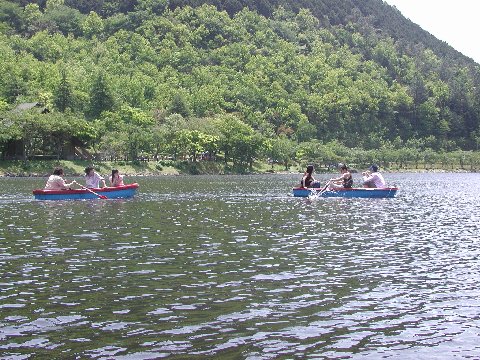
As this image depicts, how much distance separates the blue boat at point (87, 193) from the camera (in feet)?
167

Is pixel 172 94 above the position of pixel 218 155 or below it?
above

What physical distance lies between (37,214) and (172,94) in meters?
152

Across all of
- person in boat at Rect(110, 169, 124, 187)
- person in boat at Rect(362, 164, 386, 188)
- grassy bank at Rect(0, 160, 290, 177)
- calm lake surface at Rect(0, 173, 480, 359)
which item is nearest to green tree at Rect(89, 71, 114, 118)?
grassy bank at Rect(0, 160, 290, 177)

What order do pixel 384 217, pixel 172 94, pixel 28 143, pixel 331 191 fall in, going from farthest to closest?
pixel 172 94
pixel 28 143
pixel 331 191
pixel 384 217

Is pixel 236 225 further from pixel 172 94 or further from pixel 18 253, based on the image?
pixel 172 94

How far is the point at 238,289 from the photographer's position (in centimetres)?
1848

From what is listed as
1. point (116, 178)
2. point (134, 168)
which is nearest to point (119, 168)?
point (134, 168)

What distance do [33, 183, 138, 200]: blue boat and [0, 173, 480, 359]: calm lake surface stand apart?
15216mm

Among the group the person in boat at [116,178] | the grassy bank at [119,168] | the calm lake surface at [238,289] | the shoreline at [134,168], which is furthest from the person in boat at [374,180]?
the grassy bank at [119,168]

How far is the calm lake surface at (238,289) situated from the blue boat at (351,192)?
804 inches

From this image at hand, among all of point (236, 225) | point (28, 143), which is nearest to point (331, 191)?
point (236, 225)

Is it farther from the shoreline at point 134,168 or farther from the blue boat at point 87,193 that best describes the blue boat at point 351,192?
the shoreline at point 134,168

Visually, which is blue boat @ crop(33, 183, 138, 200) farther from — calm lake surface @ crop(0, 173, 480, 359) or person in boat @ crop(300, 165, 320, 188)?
calm lake surface @ crop(0, 173, 480, 359)

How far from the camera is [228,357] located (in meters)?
12.7
